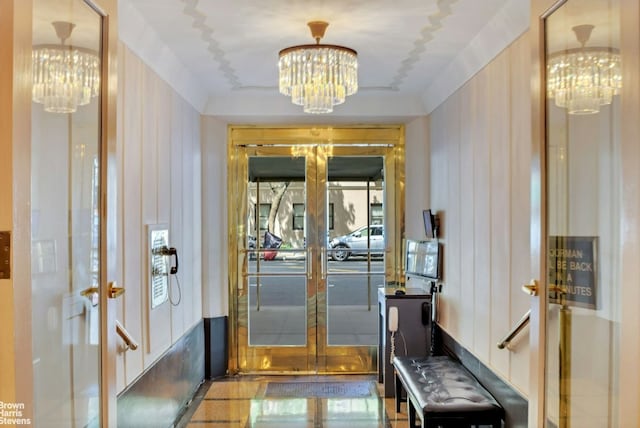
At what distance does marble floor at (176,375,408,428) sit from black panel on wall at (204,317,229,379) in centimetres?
13

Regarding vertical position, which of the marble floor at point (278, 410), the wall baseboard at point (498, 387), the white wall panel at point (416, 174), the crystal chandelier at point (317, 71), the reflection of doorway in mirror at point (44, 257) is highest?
the crystal chandelier at point (317, 71)

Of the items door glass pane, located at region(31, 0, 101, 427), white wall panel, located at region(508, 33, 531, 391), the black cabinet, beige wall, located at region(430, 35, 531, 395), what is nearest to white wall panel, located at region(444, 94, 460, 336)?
beige wall, located at region(430, 35, 531, 395)

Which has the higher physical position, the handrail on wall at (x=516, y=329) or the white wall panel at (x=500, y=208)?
the white wall panel at (x=500, y=208)

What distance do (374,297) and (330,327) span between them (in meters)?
0.51

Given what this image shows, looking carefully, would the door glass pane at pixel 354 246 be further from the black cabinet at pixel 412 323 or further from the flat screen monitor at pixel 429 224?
the black cabinet at pixel 412 323

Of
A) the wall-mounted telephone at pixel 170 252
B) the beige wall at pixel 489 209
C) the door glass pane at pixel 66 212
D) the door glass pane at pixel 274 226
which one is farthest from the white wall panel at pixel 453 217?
the door glass pane at pixel 66 212

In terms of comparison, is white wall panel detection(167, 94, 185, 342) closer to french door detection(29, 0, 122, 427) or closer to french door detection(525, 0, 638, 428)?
french door detection(29, 0, 122, 427)

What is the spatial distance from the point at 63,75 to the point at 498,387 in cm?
249

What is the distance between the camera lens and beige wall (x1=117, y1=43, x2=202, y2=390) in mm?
2529

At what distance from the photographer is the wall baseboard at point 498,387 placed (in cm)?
235

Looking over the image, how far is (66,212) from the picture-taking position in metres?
1.56

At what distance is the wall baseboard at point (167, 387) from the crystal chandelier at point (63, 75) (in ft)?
4.94

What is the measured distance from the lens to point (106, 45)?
1.74 metres

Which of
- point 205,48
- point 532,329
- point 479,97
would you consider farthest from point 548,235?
point 205,48
